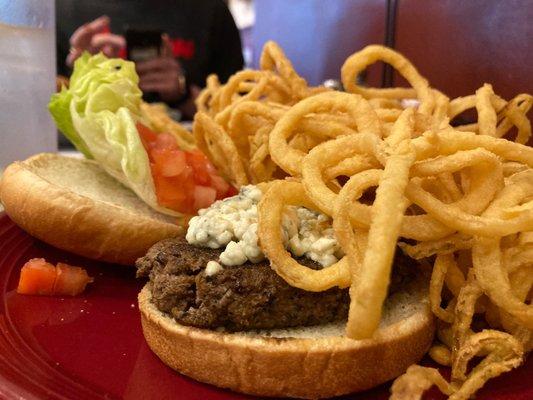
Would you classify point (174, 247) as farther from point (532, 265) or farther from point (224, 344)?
point (532, 265)

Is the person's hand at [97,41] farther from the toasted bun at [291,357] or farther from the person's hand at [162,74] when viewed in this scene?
the toasted bun at [291,357]

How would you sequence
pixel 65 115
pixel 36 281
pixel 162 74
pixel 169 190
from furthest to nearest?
pixel 162 74, pixel 65 115, pixel 169 190, pixel 36 281

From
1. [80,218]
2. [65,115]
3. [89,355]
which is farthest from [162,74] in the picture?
[89,355]

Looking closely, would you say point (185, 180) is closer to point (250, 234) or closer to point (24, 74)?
point (250, 234)

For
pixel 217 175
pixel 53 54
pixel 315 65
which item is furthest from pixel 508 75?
pixel 315 65

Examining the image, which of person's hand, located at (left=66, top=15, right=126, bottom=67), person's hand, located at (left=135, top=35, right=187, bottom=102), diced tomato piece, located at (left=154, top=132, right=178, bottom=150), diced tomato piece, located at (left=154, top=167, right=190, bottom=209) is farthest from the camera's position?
person's hand, located at (left=135, top=35, right=187, bottom=102)

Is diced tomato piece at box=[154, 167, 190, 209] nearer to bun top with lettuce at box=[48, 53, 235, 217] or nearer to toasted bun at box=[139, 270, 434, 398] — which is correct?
bun top with lettuce at box=[48, 53, 235, 217]

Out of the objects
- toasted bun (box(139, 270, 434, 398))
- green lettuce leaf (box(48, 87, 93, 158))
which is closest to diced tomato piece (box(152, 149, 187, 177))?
green lettuce leaf (box(48, 87, 93, 158))
